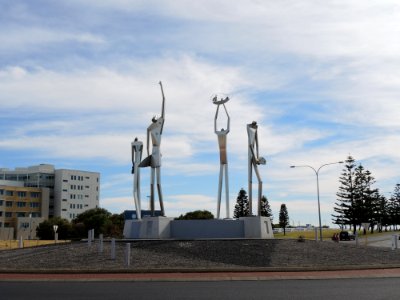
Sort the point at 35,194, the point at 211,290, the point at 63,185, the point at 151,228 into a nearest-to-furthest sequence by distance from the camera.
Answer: the point at 211,290, the point at 151,228, the point at 35,194, the point at 63,185

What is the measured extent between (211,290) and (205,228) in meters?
15.0

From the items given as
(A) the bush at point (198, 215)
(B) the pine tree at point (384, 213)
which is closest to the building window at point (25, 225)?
(A) the bush at point (198, 215)

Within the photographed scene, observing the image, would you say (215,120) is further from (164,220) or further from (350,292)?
(350,292)

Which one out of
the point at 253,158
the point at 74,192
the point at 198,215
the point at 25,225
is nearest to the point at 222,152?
the point at 253,158

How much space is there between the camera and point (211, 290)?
14.0m

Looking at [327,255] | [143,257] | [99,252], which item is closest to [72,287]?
[143,257]

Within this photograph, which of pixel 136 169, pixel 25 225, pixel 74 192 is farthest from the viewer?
pixel 74 192

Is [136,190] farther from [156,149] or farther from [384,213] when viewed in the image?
[384,213]

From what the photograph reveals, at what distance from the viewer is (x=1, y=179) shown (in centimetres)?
11400

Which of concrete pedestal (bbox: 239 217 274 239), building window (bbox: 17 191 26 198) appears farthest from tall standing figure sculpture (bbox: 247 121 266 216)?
building window (bbox: 17 191 26 198)

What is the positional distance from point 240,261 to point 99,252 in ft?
21.0

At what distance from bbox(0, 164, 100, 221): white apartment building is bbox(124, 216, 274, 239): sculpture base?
85.6 meters

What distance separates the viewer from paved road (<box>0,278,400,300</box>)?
12562 mm

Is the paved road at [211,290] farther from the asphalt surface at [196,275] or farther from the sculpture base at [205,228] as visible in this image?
the sculpture base at [205,228]
